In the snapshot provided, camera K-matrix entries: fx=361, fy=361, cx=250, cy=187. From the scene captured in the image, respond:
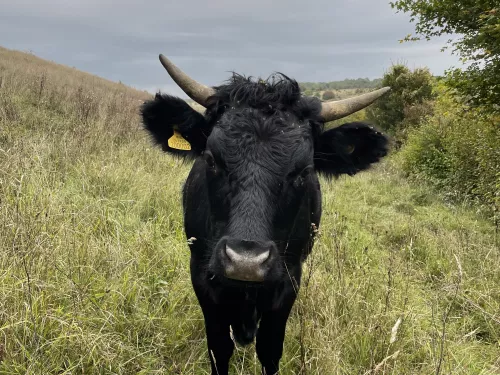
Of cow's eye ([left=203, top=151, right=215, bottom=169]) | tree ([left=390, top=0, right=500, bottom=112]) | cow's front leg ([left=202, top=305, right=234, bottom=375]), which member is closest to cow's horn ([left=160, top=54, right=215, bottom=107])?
cow's eye ([left=203, top=151, right=215, bottom=169])

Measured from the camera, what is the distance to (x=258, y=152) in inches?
85.8

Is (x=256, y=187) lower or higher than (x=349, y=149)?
lower

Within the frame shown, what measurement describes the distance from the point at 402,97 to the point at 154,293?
876 inches

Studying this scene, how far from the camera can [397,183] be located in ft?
38.2

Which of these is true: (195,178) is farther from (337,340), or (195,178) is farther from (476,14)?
(476,14)

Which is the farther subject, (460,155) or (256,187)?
(460,155)

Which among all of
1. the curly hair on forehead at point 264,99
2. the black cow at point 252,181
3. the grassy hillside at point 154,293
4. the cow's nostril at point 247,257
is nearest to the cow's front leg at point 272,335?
the black cow at point 252,181

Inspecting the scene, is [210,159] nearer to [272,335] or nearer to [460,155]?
[272,335]

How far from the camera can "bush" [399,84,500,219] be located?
7.95m

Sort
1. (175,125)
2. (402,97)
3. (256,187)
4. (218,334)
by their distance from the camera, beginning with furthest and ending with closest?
(402,97), (175,125), (218,334), (256,187)

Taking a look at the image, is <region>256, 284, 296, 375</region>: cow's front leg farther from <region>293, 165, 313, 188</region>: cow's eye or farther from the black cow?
<region>293, 165, 313, 188</region>: cow's eye

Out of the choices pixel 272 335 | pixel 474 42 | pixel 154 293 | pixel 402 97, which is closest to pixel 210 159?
pixel 272 335

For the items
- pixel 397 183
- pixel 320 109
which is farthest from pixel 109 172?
pixel 397 183

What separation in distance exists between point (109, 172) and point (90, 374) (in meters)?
3.71
